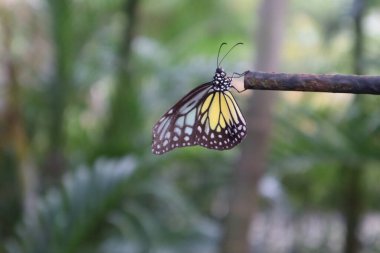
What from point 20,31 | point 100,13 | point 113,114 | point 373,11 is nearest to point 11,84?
point 113,114

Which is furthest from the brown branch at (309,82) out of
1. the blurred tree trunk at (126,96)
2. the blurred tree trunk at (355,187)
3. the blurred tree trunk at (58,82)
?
the blurred tree trunk at (126,96)

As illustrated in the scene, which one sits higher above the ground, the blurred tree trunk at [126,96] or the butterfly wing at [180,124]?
the blurred tree trunk at [126,96]

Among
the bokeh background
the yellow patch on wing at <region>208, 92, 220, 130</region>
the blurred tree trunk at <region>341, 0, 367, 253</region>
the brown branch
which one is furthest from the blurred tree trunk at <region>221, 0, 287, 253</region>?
the brown branch

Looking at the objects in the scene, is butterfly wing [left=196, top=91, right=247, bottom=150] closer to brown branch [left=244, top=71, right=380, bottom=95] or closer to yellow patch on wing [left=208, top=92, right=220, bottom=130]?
yellow patch on wing [left=208, top=92, right=220, bottom=130]

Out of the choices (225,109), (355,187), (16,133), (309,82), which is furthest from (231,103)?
(355,187)

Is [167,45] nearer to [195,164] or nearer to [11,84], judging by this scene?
[195,164]

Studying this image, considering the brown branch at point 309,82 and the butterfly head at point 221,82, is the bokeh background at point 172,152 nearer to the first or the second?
the butterfly head at point 221,82
